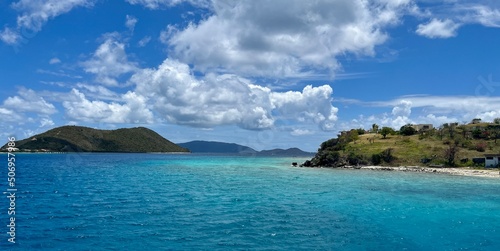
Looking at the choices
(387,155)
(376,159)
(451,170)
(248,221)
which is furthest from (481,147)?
(248,221)

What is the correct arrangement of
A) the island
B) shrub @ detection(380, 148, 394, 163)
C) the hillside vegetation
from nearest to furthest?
the island < the hillside vegetation < shrub @ detection(380, 148, 394, 163)

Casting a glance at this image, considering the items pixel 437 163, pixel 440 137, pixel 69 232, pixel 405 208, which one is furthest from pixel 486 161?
pixel 69 232

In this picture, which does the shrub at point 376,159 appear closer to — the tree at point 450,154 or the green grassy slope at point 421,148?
the green grassy slope at point 421,148

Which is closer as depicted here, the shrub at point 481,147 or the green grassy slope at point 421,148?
the green grassy slope at point 421,148

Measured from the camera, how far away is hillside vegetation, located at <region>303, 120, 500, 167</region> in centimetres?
12962

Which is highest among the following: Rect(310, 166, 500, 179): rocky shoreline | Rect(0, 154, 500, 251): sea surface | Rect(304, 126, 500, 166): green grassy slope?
Rect(304, 126, 500, 166): green grassy slope

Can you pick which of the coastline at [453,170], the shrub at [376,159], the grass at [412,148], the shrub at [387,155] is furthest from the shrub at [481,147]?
the shrub at [376,159]

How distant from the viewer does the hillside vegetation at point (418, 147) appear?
12962cm

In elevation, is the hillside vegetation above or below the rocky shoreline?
above

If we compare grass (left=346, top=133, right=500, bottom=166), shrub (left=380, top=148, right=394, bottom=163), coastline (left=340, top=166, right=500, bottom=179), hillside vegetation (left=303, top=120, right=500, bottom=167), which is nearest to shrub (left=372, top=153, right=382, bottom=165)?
hillside vegetation (left=303, top=120, right=500, bottom=167)

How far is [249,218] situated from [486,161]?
109 metres

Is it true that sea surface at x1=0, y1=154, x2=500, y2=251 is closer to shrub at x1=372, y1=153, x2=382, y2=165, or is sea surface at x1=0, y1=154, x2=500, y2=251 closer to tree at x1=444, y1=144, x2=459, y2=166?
tree at x1=444, y1=144, x2=459, y2=166

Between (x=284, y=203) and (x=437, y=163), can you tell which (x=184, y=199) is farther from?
(x=437, y=163)

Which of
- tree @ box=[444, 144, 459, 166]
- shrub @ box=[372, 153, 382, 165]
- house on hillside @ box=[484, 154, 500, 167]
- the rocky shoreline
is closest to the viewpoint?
the rocky shoreline
